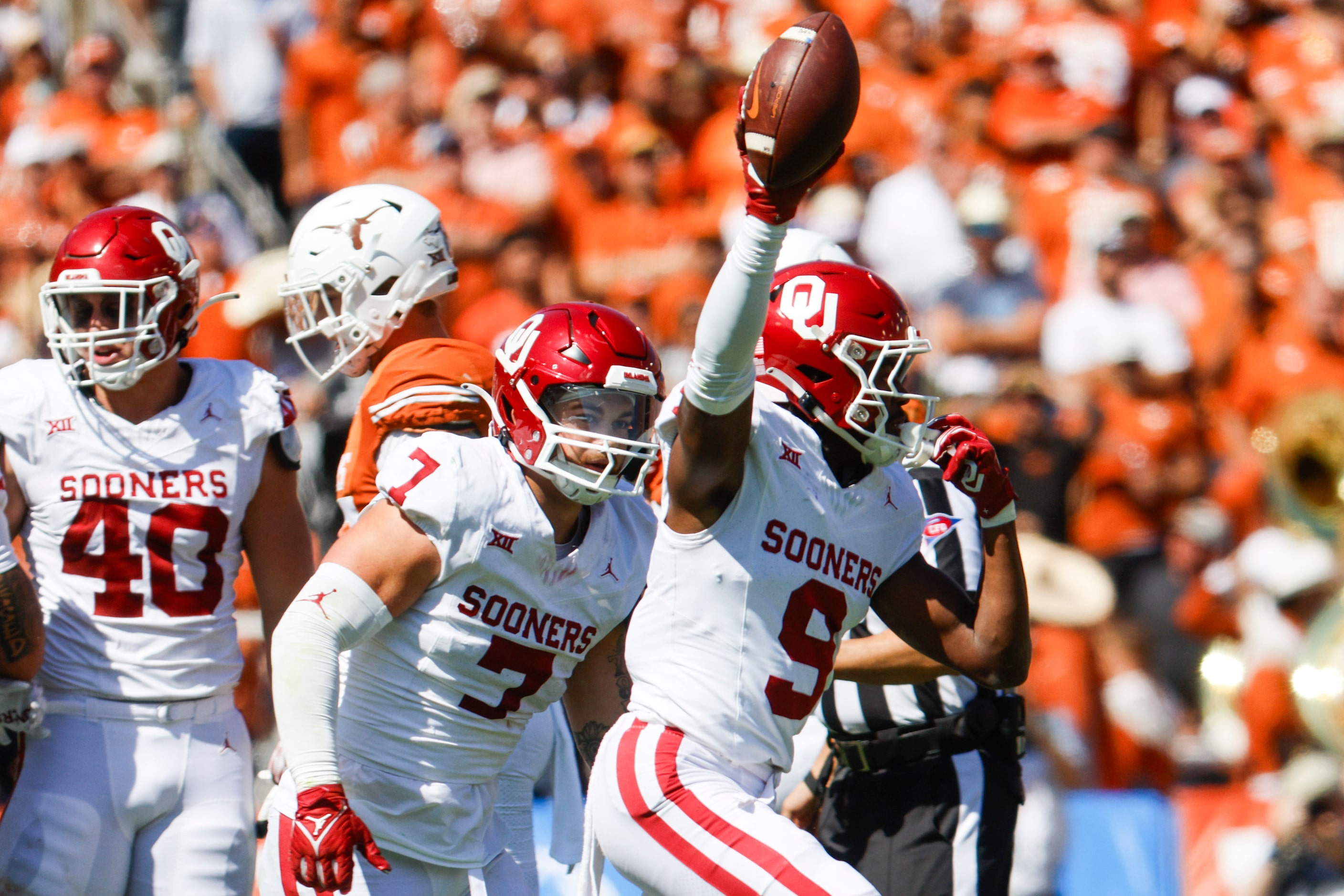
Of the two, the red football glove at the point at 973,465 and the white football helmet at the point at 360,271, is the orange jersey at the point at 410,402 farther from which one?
the red football glove at the point at 973,465

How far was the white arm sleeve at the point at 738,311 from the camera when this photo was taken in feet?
9.02

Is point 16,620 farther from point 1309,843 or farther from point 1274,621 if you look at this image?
point 1274,621

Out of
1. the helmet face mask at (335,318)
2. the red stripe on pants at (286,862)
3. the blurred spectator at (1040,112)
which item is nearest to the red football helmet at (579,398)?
the red stripe on pants at (286,862)

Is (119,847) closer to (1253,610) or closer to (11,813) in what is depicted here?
(11,813)

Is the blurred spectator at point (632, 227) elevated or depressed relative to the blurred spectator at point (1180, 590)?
elevated

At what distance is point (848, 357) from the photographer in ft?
10.5

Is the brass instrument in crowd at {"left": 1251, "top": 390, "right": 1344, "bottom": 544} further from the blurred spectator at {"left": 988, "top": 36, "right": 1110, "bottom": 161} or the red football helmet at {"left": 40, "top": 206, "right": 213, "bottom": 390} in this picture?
the red football helmet at {"left": 40, "top": 206, "right": 213, "bottom": 390}

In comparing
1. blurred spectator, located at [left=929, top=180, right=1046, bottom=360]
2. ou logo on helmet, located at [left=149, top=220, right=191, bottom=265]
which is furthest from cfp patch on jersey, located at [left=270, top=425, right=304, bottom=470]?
blurred spectator, located at [left=929, top=180, right=1046, bottom=360]

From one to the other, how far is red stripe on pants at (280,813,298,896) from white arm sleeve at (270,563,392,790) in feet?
0.99

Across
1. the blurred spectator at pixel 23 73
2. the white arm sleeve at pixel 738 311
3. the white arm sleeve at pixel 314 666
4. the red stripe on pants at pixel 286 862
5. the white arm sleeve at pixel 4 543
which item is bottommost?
the blurred spectator at pixel 23 73

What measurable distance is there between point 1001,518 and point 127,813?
2122 mm

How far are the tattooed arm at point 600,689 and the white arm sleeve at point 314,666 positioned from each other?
28.8 inches

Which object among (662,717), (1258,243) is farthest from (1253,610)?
(662,717)

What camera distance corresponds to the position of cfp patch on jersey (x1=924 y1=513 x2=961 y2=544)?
4043mm
